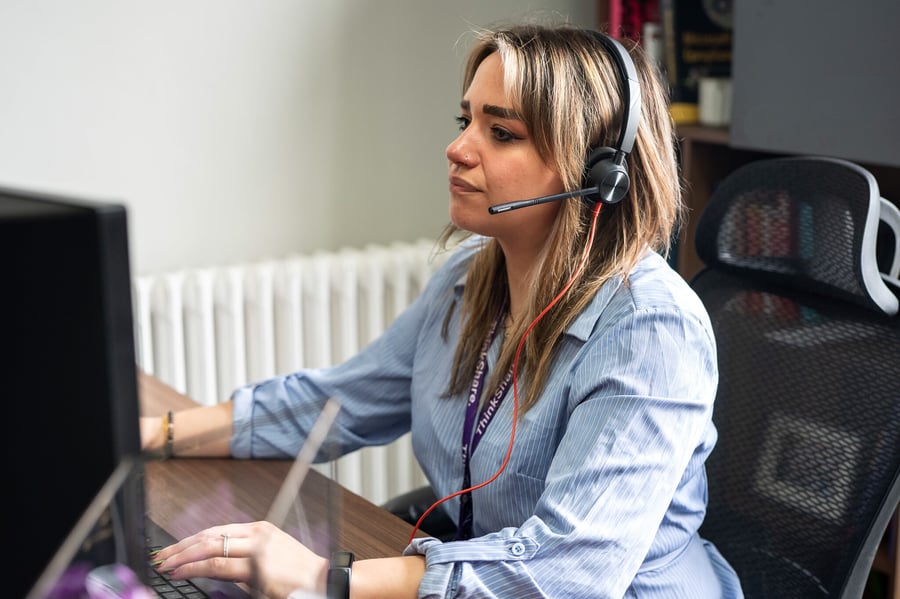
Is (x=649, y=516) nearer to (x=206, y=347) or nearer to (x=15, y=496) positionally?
(x=15, y=496)

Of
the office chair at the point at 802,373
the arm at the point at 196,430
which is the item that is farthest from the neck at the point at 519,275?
the arm at the point at 196,430

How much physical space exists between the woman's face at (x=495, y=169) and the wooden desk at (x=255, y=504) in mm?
373

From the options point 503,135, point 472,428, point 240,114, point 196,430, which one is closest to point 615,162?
point 503,135

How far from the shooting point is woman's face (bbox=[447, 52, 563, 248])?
1167 mm

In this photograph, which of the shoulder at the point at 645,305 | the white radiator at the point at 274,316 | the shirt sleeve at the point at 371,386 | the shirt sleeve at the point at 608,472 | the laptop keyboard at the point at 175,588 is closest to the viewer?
the laptop keyboard at the point at 175,588

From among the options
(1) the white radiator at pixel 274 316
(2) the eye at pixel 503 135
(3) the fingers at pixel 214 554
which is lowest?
(1) the white radiator at pixel 274 316

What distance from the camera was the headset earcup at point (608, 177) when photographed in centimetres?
112

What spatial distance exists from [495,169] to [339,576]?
541mm

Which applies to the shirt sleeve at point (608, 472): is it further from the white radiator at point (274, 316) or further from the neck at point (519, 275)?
the white radiator at point (274, 316)

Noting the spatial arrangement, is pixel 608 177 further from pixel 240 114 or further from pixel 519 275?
pixel 240 114

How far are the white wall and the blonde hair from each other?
0.92 m

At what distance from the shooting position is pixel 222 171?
2102mm

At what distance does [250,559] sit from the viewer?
2.13ft

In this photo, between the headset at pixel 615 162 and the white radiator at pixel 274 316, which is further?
the white radiator at pixel 274 316
